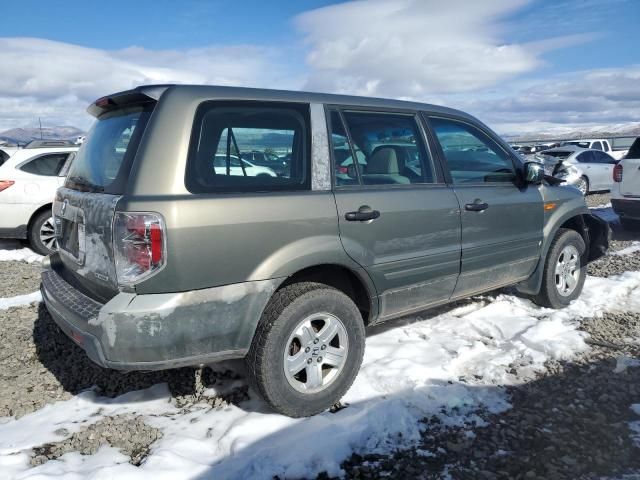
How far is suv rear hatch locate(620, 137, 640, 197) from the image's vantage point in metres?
8.07

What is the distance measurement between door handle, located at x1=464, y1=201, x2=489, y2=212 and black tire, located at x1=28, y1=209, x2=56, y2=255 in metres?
6.00

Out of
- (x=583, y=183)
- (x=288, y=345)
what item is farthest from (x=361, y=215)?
(x=583, y=183)

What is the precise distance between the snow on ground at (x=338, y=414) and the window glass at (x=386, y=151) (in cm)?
131

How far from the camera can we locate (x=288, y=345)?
289 cm

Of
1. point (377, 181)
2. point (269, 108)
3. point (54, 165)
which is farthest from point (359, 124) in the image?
point (54, 165)

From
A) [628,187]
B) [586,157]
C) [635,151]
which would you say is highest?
[586,157]

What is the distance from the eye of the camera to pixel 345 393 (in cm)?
318

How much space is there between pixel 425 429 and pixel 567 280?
9.09 ft

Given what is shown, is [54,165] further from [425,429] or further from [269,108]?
[425,429]

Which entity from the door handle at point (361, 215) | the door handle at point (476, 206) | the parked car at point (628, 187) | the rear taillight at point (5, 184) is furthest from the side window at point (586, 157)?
the rear taillight at point (5, 184)

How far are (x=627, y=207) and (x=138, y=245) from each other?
817cm

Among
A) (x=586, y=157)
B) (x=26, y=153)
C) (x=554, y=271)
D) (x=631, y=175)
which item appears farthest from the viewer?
(x=586, y=157)

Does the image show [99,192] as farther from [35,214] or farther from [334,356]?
[35,214]

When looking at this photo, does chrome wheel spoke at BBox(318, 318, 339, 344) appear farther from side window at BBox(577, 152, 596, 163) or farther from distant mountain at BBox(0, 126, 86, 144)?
side window at BBox(577, 152, 596, 163)
